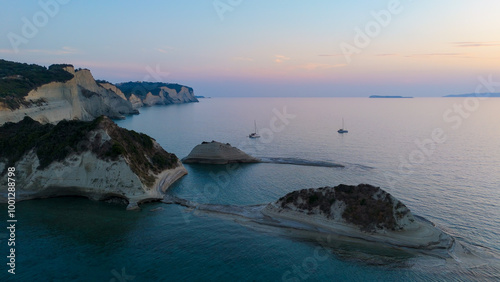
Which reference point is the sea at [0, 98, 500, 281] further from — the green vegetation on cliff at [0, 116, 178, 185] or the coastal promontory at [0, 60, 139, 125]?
the coastal promontory at [0, 60, 139, 125]

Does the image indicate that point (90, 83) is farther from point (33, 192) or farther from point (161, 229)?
point (161, 229)


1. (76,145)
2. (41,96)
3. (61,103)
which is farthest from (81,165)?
(61,103)

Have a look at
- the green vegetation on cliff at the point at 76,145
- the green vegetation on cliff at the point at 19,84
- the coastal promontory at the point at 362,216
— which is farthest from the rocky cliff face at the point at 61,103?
the coastal promontory at the point at 362,216

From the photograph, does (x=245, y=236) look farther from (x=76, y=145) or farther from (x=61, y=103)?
(x=61, y=103)

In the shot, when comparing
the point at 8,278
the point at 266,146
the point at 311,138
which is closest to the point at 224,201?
the point at 8,278

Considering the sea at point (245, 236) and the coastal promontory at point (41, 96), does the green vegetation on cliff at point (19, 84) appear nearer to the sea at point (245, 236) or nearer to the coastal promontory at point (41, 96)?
the coastal promontory at point (41, 96)

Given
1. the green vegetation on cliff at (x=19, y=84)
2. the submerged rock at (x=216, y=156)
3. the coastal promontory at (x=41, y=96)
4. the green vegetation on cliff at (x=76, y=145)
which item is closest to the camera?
the green vegetation on cliff at (x=76, y=145)

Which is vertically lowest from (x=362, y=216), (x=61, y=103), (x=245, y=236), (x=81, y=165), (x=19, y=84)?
(x=245, y=236)
